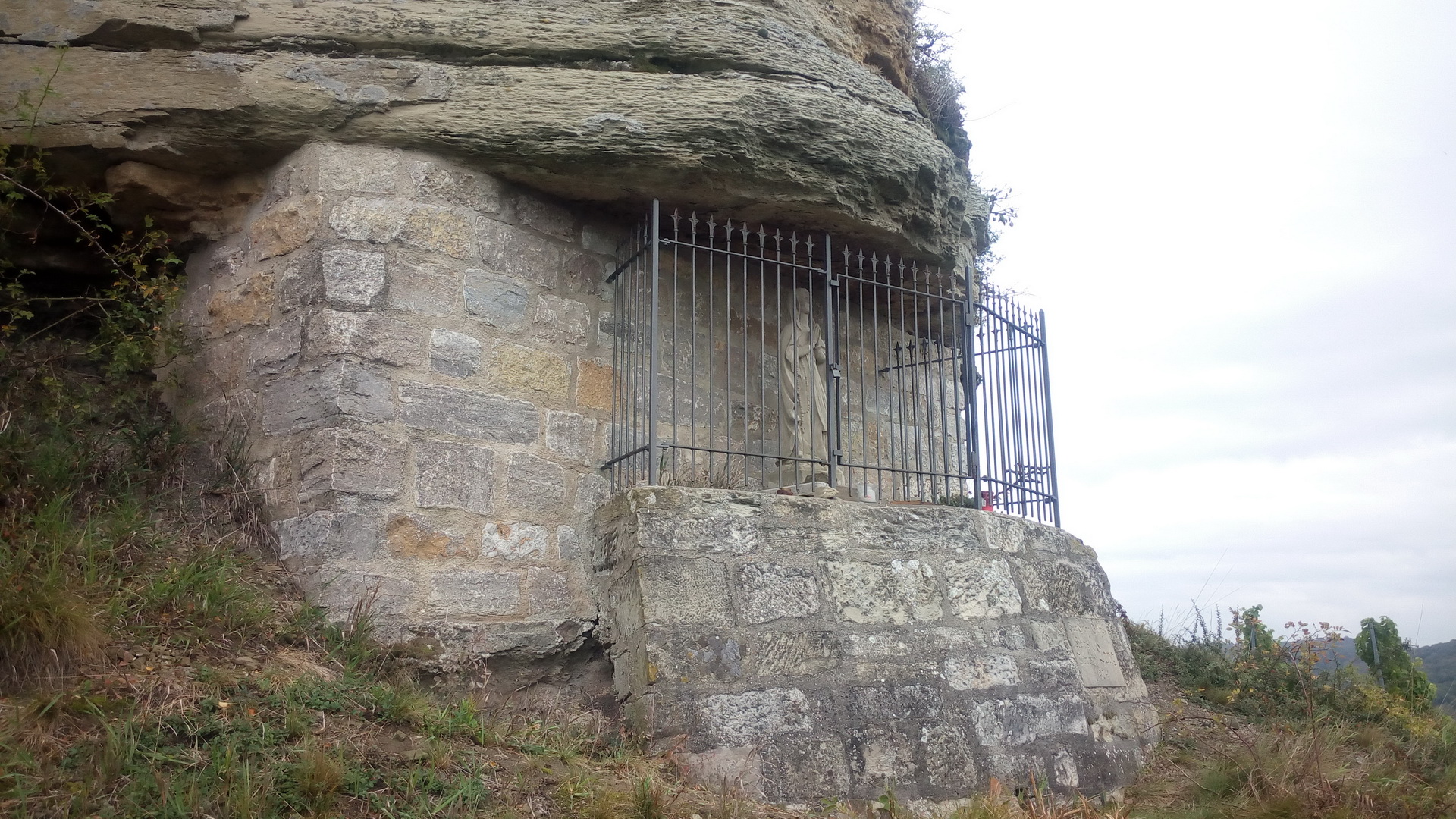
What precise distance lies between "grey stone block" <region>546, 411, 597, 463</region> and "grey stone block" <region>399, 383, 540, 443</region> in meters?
0.08

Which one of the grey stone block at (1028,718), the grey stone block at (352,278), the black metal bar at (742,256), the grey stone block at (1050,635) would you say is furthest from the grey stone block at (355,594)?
the grey stone block at (1050,635)

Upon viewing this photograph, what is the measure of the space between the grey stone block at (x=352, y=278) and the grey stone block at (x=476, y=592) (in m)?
1.27

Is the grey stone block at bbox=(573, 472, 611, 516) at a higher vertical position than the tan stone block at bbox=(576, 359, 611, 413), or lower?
lower

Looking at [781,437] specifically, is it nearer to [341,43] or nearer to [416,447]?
[416,447]

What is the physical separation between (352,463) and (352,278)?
2.81 feet

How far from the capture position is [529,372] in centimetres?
531

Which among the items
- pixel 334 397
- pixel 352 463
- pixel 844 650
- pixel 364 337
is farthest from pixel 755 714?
pixel 364 337

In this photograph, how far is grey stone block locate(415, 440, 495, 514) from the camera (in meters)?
4.86

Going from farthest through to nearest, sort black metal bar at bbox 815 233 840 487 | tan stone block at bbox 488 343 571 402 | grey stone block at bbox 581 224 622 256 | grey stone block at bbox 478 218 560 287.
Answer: grey stone block at bbox 581 224 622 256 < black metal bar at bbox 815 233 840 487 < grey stone block at bbox 478 218 560 287 < tan stone block at bbox 488 343 571 402

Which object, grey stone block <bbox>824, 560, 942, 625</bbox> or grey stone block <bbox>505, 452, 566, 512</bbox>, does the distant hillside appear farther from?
grey stone block <bbox>505, 452, 566, 512</bbox>

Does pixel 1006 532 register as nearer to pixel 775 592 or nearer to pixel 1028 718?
pixel 1028 718

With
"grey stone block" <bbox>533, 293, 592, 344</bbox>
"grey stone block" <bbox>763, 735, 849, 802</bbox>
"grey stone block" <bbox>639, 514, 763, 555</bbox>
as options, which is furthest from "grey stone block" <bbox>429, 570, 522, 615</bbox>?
"grey stone block" <bbox>763, 735, 849, 802</bbox>

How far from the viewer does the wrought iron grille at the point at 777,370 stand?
18.0 ft

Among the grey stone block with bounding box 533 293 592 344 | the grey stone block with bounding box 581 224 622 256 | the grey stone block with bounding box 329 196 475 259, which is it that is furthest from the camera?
the grey stone block with bounding box 581 224 622 256
